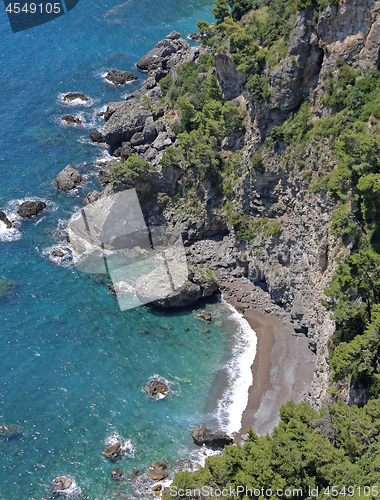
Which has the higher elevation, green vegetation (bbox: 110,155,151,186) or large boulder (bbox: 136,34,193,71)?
large boulder (bbox: 136,34,193,71)

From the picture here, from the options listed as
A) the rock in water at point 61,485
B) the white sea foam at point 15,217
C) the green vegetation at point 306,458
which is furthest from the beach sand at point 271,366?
the white sea foam at point 15,217

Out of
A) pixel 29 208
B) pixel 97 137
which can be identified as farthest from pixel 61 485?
pixel 97 137

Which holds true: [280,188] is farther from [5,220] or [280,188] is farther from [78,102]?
[78,102]

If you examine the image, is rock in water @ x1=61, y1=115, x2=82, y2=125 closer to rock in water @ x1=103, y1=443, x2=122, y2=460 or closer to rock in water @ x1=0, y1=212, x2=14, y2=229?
rock in water @ x1=0, y1=212, x2=14, y2=229

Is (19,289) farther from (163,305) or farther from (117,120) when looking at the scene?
(117,120)

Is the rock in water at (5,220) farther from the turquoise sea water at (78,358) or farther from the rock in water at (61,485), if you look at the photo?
the rock in water at (61,485)

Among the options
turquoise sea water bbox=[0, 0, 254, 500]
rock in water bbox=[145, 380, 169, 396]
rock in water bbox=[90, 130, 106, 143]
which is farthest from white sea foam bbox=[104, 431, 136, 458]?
rock in water bbox=[90, 130, 106, 143]
